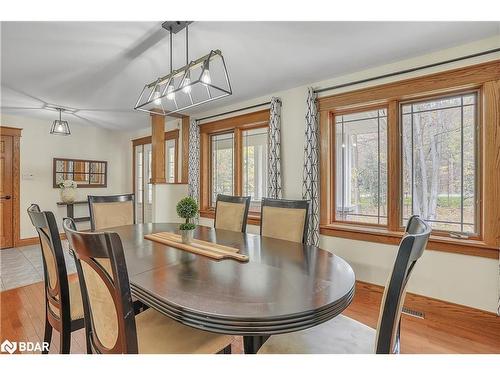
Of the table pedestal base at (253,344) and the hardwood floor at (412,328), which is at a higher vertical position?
the table pedestal base at (253,344)

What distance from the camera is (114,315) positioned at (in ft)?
3.30

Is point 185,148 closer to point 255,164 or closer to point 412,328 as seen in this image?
point 255,164

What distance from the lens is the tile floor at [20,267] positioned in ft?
10.4

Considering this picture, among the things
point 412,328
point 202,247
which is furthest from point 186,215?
point 412,328

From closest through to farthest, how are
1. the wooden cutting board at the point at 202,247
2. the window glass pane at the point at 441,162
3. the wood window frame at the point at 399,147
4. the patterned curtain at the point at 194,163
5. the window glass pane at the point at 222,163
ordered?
the wooden cutting board at the point at 202,247
the wood window frame at the point at 399,147
the window glass pane at the point at 441,162
the window glass pane at the point at 222,163
the patterned curtain at the point at 194,163

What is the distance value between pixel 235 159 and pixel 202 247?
2503 mm

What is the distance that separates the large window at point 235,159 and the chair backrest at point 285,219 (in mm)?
1309

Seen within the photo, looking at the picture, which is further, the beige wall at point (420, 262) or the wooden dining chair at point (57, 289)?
the beige wall at point (420, 262)

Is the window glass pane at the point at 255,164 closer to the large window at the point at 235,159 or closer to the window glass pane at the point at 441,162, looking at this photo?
the large window at the point at 235,159

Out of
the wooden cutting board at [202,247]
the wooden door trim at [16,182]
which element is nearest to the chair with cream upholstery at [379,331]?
the wooden cutting board at [202,247]

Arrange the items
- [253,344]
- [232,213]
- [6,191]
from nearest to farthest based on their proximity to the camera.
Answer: [253,344], [232,213], [6,191]

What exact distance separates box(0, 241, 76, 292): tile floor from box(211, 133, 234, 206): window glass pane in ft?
7.74

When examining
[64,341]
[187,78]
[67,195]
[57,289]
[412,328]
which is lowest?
[412,328]

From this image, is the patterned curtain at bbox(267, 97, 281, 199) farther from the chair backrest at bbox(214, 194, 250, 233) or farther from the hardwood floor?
the hardwood floor
